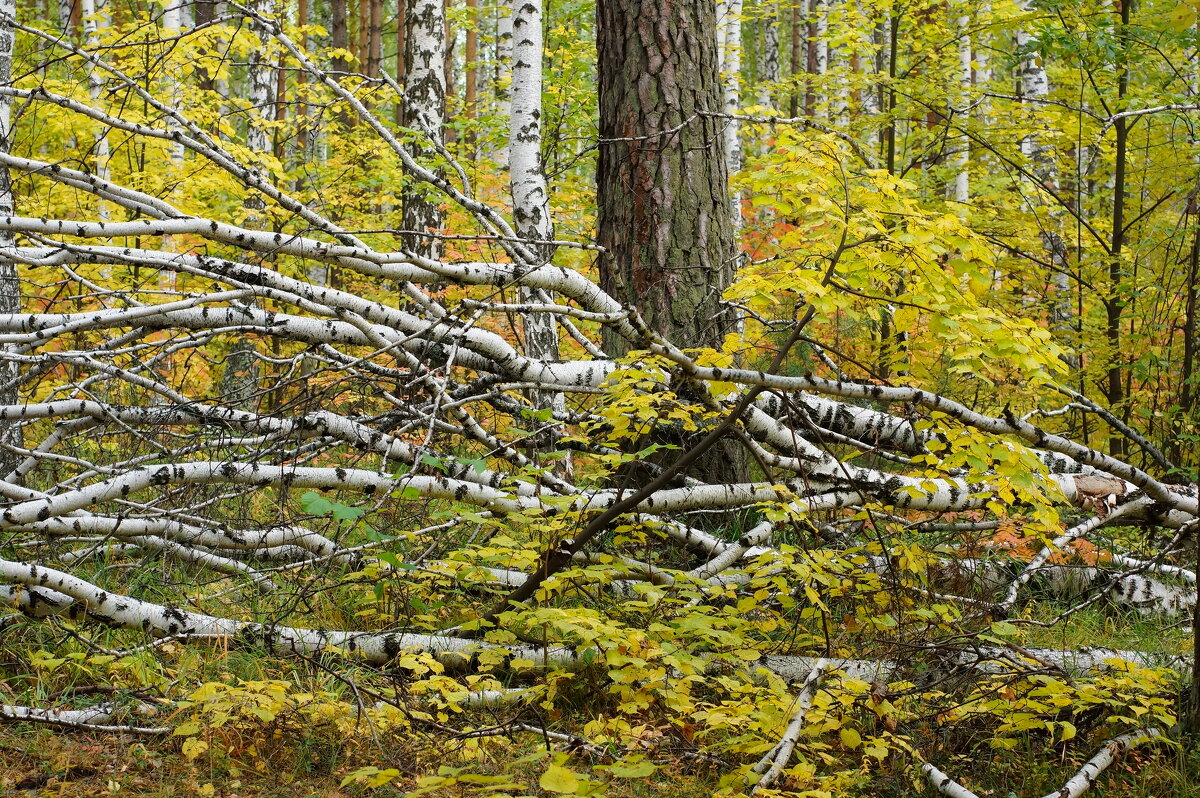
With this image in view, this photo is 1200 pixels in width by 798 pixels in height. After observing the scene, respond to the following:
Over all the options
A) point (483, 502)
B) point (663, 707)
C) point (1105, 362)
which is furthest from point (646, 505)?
point (1105, 362)

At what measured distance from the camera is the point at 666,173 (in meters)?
4.56

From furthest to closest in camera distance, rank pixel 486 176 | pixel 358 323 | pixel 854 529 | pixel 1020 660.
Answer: pixel 486 176 < pixel 854 529 < pixel 358 323 < pixel 1020 660

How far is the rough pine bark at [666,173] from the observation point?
4.54m

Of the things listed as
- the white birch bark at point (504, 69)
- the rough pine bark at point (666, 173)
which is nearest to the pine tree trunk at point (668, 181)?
the rough pine bark at point (666, 173)

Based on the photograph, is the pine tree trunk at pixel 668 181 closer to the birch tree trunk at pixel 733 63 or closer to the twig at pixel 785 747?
the twig at pixel 785 747

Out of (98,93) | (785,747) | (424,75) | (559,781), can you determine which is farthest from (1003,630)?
(98,93)

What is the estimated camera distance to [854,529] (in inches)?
173

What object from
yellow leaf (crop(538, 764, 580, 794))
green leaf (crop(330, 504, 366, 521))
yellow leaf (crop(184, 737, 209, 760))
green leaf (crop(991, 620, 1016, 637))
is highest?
green leaf (crop(330, 504, 366, 521))

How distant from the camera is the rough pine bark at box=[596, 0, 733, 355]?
454cm

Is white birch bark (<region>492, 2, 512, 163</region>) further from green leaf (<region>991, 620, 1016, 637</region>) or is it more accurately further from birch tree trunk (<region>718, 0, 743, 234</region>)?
green leaf (<region>991, 620, 1016, 637</region>)

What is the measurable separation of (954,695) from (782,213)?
1.78 metres

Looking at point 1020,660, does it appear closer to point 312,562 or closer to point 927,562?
point 927,562

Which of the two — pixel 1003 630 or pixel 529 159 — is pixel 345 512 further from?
pixel 529 159

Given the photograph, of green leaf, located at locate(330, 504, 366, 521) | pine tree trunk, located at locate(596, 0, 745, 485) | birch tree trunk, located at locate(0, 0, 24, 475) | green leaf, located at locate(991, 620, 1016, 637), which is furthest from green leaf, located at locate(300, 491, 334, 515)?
birch tree trunk, located at locate(0, 0, 24, 475)
